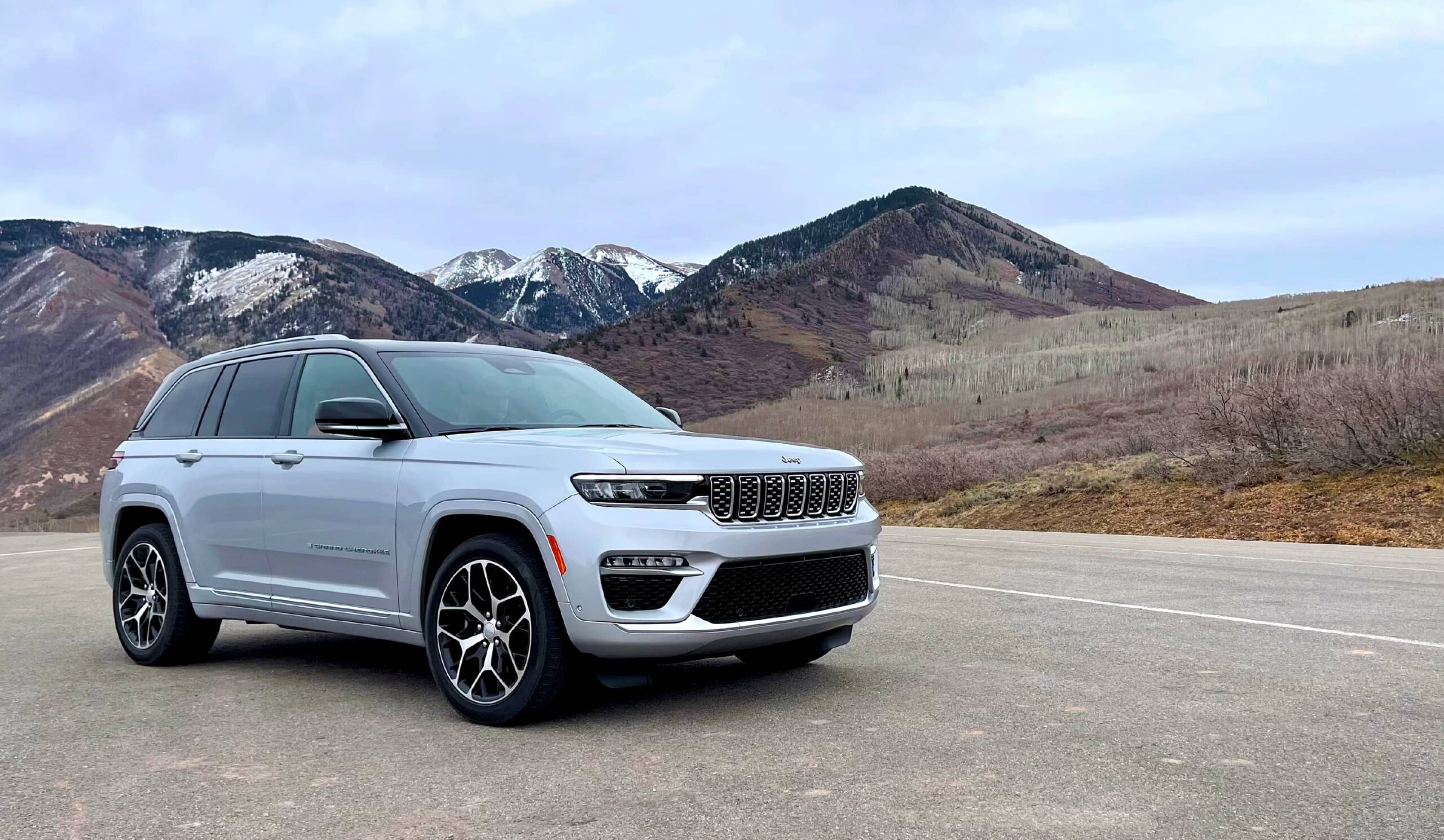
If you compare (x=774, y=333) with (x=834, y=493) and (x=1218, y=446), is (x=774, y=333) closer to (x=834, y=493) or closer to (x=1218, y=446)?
(x=1218, y=446)

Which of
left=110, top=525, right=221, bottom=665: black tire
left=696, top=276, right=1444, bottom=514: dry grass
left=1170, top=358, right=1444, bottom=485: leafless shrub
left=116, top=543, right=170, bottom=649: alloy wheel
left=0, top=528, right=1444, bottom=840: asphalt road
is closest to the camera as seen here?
left=0, top=528, right=1444, bottom=840: asphalt road

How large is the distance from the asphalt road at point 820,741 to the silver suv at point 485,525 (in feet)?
1.27

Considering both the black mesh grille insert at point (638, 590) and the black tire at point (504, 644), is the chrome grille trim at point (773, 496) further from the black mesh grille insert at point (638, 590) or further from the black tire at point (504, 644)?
the black tire at point (504, 644)

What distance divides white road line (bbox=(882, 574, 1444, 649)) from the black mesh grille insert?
478 cm

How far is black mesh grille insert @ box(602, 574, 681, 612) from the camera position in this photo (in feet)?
17.4

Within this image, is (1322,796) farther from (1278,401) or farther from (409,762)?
(1278,401)

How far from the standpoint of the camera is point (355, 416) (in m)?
5.97

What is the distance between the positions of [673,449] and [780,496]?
557 millimetres

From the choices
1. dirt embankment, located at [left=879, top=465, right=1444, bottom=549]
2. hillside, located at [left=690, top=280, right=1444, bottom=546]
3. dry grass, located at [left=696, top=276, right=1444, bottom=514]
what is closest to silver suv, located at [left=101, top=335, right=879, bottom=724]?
dirt embankment, located at [left=879, top=465, right=1444, bottom=549]

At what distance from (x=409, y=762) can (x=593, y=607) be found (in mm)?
966

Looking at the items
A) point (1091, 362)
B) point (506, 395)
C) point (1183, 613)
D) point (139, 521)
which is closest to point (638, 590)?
point (506, 395)

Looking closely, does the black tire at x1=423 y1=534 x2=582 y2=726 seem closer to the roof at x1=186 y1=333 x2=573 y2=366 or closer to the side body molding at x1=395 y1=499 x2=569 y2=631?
the side body molding at x1=395 y1=499 x2=569 y2=631

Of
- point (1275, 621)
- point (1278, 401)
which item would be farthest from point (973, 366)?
point (1275, 621)

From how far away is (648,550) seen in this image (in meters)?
5.29
